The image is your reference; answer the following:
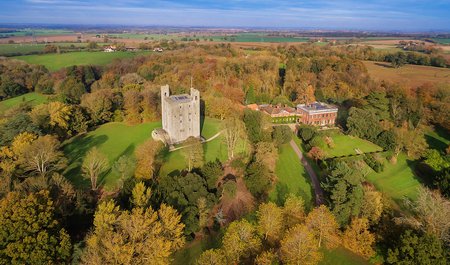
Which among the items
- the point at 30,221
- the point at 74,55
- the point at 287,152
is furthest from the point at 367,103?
the point at 74,55

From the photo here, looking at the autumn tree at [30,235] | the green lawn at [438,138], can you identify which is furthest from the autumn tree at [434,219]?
the green lawn at [438,138]

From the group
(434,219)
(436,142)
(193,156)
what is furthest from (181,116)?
(436,142)

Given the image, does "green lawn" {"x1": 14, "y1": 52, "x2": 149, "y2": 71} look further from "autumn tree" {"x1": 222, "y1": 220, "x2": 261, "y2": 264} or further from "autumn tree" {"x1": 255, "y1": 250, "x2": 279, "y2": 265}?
"autumn tree" {"x1": 255, "y1": 250, "x2": 279, "y2": 265}

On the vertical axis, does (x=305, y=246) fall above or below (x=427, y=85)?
below

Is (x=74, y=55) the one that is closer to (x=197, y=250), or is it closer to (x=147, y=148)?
(x=147, y=148)

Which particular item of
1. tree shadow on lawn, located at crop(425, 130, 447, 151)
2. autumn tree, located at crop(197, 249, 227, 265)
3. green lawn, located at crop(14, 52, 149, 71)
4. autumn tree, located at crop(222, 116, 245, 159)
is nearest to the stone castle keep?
autumn tree, located at crop(222, 116, 245, 159)

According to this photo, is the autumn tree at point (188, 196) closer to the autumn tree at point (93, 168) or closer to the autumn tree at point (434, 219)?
the autumn tree at point (93, 168)
